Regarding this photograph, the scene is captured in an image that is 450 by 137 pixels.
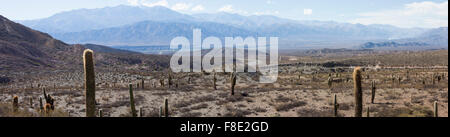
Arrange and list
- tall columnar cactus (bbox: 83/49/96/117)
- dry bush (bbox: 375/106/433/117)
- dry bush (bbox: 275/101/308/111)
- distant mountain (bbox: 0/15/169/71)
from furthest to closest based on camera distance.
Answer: distant mountain (bbox: 0/15/169/71)
dry bush (bbox: 275/101/308/111)
dry bush (bbox: 375/106/433/117)
tall columnar cactus (bbox: 83/49/96/117)

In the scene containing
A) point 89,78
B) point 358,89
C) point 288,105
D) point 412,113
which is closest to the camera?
point 89,78

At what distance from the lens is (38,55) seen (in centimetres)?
6688

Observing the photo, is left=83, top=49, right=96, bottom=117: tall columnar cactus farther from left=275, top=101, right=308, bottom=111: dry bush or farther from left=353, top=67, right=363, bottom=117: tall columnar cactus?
left=275, top=101, right=308, bottom=111: dry bush

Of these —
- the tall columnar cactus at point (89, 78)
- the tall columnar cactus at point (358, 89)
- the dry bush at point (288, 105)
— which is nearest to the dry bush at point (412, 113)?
the tall columnar cactus at point (358, 89)

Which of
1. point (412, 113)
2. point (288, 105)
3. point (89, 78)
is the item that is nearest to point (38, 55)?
point (288, 105)

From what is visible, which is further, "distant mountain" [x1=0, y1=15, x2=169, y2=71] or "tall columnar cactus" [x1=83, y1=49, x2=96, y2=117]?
"distant mountain" [x1=0, y1=15, x2=169, y2=71]

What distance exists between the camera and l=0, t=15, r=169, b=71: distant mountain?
55.5 m

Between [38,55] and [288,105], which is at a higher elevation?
[38,55]

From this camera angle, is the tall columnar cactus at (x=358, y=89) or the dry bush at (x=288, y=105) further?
the dry bush at (x=288, y=105)

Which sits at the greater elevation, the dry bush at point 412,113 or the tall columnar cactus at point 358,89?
A: the tall columnar cactus at point 358,89

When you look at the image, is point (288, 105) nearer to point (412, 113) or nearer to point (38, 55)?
point (412, 113)

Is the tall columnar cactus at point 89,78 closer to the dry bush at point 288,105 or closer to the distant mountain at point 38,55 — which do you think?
the dry bush at point 288,105

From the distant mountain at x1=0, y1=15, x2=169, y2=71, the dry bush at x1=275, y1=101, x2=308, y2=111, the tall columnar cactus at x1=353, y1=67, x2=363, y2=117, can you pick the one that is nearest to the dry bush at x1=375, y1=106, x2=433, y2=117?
the tall columnar cactus at x1=353, y1=67, x2=363, y2=117

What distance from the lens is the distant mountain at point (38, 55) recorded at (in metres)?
55.5
